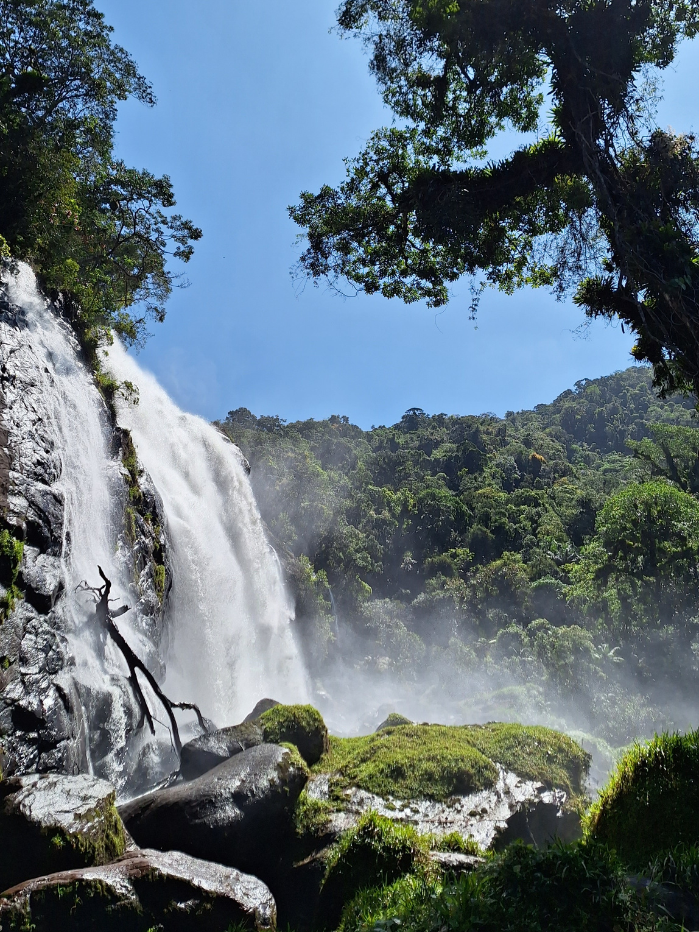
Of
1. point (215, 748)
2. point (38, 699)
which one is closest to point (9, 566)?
point (38, 699)

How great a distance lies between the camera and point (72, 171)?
13.5 metres

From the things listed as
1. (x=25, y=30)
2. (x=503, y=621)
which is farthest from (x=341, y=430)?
(x=25, y=30)

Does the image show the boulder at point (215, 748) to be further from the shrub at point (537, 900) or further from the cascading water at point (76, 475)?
the shrub at point (537, 900)

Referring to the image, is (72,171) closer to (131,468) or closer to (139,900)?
(131,468)

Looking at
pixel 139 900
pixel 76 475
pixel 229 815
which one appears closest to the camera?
pixel 139 900

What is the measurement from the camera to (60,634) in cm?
837

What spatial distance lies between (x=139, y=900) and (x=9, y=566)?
16.4 ft

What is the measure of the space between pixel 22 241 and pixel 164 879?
44.3 ft

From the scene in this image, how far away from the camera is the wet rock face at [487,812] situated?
6.86 meters

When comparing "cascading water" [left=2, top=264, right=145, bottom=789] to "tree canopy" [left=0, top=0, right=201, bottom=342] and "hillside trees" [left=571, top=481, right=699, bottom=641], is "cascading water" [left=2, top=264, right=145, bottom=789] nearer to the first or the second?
"tree canopy" [left=0, top=0, right=201, bottom=342]

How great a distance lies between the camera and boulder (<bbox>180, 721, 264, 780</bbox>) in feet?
26.5

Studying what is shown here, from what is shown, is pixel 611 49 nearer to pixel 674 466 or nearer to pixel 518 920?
pixel 518 920

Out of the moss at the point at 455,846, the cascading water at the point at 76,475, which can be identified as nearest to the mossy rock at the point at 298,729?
the cascading water at the point at 76,475

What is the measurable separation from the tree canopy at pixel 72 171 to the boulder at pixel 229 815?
1162 cm
